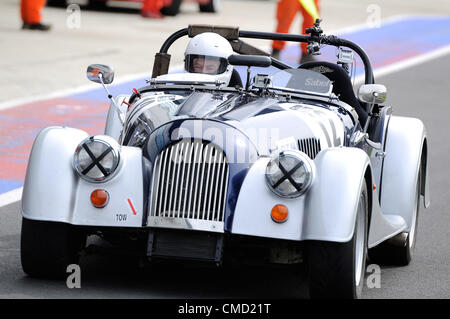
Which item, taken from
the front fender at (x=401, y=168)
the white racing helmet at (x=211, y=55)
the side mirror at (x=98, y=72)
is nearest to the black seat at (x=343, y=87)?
the front fender at (x=401, y=168)

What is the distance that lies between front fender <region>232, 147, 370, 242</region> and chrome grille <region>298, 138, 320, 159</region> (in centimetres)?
51

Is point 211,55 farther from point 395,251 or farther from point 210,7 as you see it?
point 210,7

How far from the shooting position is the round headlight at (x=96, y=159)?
249 inches

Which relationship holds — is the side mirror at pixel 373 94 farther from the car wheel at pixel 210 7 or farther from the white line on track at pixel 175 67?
the car wheel at pixel 210 7

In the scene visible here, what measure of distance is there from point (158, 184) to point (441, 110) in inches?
383

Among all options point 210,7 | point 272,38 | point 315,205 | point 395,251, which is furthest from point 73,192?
point 210,7

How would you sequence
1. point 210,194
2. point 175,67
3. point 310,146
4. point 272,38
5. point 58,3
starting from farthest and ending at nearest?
point 58,3
point 175,67
point 272,38
point 310,146
point 210,194

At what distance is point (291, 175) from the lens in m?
6.12

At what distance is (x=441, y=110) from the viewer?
1545 centimetres

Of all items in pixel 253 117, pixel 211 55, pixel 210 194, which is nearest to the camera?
pixel 210 194

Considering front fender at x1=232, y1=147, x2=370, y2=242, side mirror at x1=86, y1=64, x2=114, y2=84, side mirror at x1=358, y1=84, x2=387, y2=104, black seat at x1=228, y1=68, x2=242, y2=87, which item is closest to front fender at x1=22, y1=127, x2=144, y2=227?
front fender at x1=232, y1=147, x2=370, y2=242

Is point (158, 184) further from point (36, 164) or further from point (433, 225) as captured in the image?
point (433, 225)

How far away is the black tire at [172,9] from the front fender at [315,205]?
17.9 metres

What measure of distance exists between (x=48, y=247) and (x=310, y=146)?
5.28 ft
